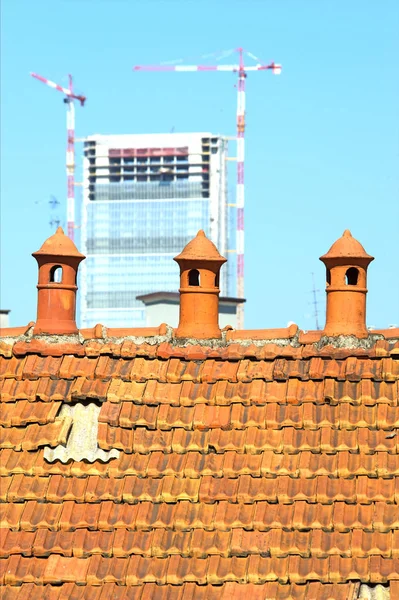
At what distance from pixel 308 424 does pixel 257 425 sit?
470mm

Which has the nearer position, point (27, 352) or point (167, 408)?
point (167, 408)

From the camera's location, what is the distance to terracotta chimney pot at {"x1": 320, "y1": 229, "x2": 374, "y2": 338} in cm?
1140

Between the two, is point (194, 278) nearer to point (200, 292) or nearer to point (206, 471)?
point (200, 292)

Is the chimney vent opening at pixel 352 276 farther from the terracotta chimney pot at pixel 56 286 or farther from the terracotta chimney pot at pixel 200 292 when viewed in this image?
the terracotta chimney pot at pixel 56 286

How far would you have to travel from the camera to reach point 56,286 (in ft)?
39.9

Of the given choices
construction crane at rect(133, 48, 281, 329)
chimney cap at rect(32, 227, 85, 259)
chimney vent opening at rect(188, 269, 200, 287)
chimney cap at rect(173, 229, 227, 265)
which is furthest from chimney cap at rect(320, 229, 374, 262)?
construction crane at rect(133, 48, 281, 329)

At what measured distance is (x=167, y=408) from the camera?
10945mm

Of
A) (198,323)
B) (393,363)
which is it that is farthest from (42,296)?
(393,363)

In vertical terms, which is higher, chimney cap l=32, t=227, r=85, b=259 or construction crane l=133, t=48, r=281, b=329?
construction crane l=133, t=48, r=281, b=329

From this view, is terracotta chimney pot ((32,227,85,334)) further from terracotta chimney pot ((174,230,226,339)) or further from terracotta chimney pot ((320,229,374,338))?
terracotta chimney pot ((320,229,374,338))

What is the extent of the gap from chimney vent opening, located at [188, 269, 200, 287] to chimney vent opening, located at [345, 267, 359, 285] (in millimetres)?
1541

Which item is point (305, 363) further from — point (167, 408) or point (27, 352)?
point (27, 352)

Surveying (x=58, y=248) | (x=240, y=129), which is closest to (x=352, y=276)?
(x=58, y=248)

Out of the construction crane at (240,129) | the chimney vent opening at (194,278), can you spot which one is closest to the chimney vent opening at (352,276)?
the chimney vent opening at (194,278)
